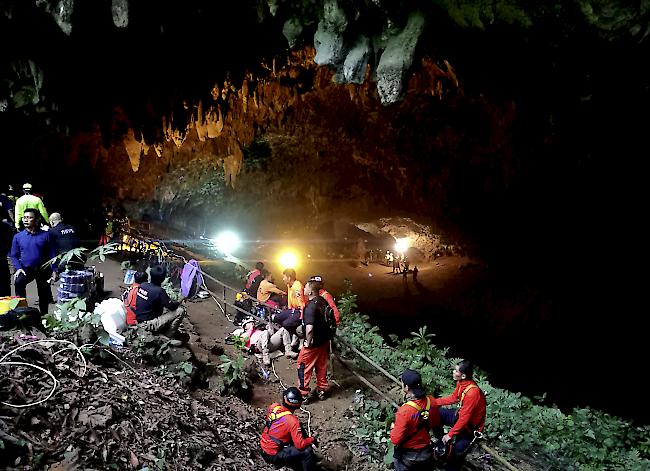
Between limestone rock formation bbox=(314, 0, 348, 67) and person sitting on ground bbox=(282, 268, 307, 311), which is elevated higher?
limestone rock formation bbox=(314, 0, 348, 67)

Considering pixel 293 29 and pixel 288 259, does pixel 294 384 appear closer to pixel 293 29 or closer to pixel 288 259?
pixel 293 29

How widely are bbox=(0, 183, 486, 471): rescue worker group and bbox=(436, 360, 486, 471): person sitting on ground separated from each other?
1cm

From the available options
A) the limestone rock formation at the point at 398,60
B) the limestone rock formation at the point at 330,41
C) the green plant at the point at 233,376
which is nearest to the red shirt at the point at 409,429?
the green plant at the point at 233,376

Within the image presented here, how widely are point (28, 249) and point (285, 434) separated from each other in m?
4.89

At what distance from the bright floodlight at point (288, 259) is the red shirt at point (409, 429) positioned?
19304 millimetres

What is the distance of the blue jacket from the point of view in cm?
677

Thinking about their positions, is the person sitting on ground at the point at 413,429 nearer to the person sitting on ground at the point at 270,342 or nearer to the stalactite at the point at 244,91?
the person sitting on ground at the point at 270,342

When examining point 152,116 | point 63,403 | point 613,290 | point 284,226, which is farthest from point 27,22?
point 284,226

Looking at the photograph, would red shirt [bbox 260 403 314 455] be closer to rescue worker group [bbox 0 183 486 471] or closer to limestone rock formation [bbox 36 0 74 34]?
rescue worker group [bbox 0 183 486 471]

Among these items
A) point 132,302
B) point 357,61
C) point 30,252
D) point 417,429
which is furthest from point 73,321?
point 357,61

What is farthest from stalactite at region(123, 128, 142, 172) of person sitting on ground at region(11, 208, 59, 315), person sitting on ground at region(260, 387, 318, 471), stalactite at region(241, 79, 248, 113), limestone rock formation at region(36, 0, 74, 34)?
person sitting on ground at region(260, 387, 318, 471)

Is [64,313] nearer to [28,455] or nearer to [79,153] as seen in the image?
[28,455]

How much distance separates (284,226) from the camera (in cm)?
2627

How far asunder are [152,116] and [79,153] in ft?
19.4
